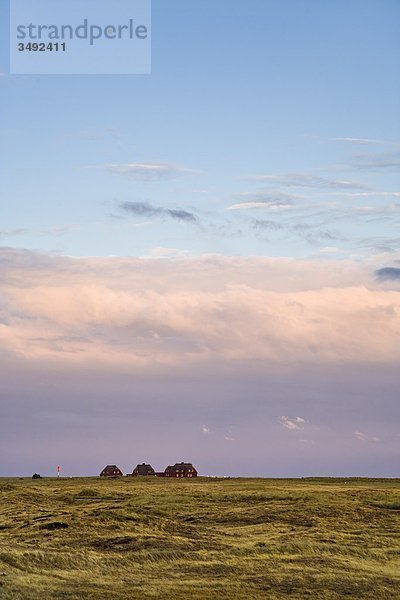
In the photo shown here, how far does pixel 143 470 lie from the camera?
518 ft

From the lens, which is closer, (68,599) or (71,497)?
(68,599)

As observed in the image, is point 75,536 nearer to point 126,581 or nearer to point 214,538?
point 214,538

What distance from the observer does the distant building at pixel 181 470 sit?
150 metres

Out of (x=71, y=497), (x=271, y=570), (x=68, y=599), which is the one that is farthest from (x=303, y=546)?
(x=71, y=497)

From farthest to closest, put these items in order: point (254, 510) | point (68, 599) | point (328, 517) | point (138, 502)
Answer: point (138, 502) < point (254, 510) < point (328, 517) < point (68, 599)

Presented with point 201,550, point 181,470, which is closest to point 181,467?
point 181,470

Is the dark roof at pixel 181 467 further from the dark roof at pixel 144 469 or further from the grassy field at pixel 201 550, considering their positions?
the grassy field at pixel 201 550

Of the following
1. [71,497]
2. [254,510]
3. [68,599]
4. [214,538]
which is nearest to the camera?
[68,599]

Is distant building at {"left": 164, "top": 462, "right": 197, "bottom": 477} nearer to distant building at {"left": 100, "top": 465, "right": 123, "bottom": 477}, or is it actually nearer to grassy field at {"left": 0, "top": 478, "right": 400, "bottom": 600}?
distant building at {"left": 100, "top": 465, "right": 123, "bottom": 477}

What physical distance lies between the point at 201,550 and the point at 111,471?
110 m

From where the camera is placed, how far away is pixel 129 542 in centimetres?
5272

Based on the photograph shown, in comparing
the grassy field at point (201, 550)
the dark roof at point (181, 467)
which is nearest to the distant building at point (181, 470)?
the dark roof at point (181, 467)

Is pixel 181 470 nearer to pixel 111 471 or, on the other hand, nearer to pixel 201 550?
pixel 111 471

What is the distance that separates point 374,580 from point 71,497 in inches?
1948
